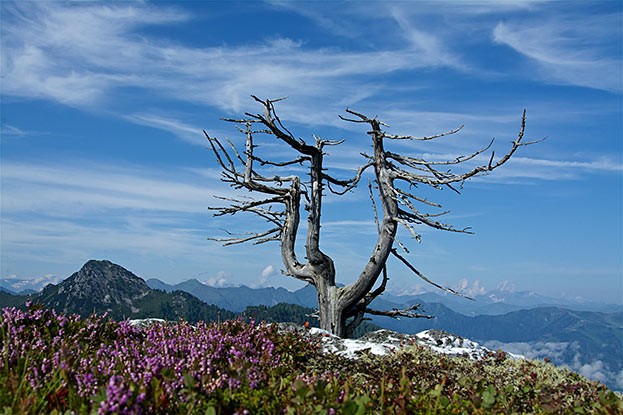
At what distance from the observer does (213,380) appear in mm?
4777

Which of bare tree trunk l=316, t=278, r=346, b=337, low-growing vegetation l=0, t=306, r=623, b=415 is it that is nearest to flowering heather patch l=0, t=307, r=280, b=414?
low-growing vegetation l=0, t=306, r=623, b=415

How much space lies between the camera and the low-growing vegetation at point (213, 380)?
4.34 meters

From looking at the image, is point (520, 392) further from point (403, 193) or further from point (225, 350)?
point (403, 193)

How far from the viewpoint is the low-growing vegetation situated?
4.34 meters

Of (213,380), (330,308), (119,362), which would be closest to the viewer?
(213,380)

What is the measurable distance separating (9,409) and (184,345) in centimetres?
244

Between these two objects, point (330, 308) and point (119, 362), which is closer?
point (119, 362)

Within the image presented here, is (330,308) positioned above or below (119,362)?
above

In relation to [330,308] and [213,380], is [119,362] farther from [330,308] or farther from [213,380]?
[330,308]

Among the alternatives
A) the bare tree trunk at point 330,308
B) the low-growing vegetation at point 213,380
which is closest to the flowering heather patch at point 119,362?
the low-growing vegetation at point 213,380

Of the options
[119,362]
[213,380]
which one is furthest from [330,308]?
[213,380]

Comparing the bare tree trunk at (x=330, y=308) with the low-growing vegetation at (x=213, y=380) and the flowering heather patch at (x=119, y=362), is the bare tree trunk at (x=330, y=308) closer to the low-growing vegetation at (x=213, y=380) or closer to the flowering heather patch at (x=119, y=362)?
the low-growing vegetation at (x=213, y=380)

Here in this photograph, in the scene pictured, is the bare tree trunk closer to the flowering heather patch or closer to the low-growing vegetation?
the low-growing vegetation

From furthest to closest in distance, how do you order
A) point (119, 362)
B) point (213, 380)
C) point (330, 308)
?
point (330, 308) < point (119, 362) < point (213, 380)
